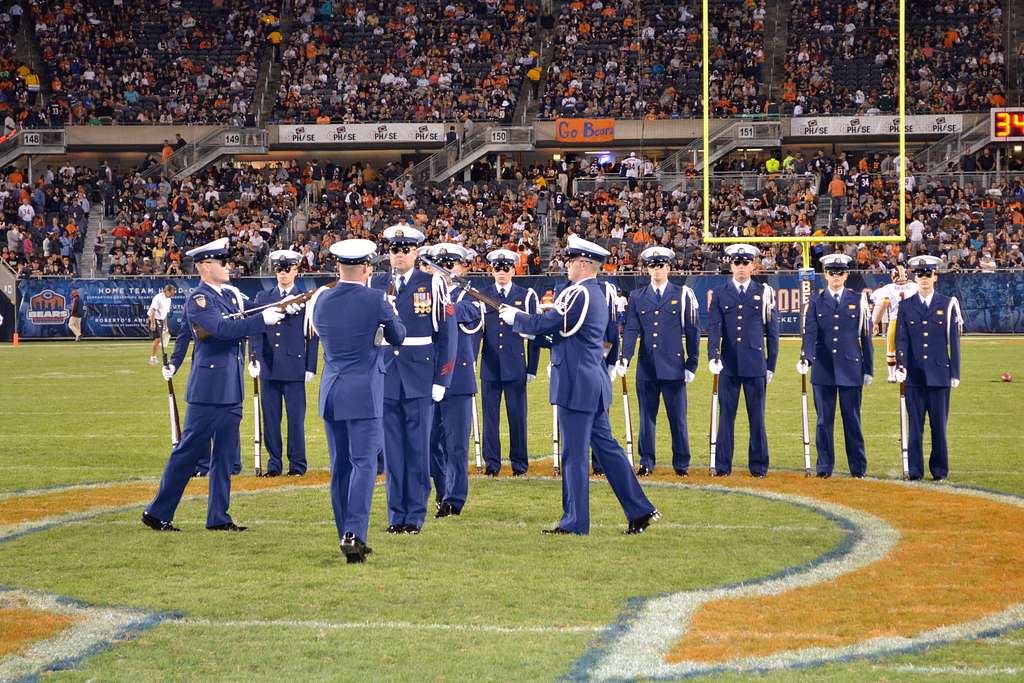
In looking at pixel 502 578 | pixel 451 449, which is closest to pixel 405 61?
pixel 451 449

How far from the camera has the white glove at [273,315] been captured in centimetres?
905

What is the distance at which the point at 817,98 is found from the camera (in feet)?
141

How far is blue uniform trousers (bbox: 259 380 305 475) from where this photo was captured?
1263 centimetres

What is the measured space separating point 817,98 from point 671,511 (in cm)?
3480

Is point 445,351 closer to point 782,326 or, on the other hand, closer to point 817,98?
point 782,326

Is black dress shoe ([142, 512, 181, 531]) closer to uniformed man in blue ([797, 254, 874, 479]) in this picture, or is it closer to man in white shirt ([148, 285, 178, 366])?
man in white shirt ([148, 285, 178, 366])

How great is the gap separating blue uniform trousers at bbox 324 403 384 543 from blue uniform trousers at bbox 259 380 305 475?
153 inches

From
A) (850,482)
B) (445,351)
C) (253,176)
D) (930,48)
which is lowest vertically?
(850,482)

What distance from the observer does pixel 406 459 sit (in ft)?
31.3

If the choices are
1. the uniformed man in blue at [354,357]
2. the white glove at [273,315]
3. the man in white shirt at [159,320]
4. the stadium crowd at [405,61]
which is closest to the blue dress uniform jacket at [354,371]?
the uniformed man in blue at [354,357]

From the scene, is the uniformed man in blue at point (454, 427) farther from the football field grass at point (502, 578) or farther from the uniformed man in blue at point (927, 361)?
the uniformed man in blue at point (927, 361)

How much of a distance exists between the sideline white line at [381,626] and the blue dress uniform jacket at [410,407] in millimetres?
2568

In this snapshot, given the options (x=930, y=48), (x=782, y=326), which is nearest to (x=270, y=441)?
(x=782, y=326)

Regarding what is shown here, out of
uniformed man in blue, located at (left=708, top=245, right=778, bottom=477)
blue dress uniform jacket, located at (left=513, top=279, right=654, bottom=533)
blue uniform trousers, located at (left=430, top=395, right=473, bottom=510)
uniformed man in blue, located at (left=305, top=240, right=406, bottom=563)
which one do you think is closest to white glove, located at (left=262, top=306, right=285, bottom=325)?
uniformed man in blue, located at (left=305, top=240, right=406, bottom=563)
